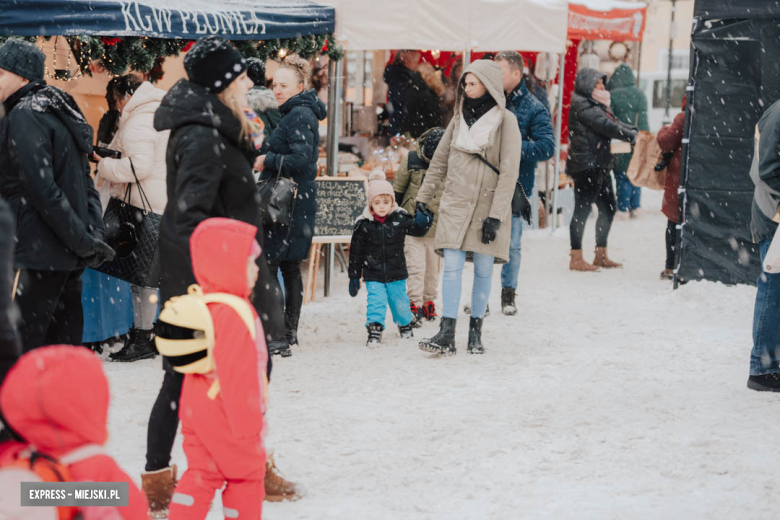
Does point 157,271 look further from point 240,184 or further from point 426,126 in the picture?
point 426,126

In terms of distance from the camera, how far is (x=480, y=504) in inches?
157

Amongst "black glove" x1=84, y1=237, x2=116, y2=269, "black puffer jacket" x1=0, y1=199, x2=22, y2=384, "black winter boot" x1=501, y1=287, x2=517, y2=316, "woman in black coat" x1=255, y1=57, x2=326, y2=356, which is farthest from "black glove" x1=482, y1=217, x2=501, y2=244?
"black puffer jacket" x1=0, y1=199, x2=22, y2=384

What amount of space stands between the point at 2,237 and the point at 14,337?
0.33m

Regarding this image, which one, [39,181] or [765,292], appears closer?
[39,181]

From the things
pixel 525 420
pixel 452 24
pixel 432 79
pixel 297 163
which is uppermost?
pixel 452 24

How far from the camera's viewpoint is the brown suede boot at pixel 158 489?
3.69m

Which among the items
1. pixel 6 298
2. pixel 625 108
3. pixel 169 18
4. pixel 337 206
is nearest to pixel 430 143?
pixel 337 206

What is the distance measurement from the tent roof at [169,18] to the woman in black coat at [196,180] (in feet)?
8.12

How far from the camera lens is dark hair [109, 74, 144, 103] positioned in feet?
21.4

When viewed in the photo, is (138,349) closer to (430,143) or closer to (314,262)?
(314,262)

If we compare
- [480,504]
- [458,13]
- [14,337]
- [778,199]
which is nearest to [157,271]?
[480,504]

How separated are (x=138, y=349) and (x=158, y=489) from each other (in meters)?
2.90

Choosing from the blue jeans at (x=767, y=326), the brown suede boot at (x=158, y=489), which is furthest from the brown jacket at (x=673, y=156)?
the brown suede boot at (x=158, y=489)

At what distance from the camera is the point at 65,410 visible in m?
2.07
